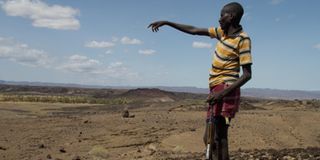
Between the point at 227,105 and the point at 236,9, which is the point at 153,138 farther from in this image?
the point at 236,9

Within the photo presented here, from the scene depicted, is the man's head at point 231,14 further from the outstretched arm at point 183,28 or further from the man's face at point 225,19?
the outstretched arm at point 183,28

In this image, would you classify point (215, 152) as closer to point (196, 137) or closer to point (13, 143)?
point (196, 137)

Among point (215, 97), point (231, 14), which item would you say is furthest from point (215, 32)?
point (215, 97)

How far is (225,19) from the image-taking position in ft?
17.4

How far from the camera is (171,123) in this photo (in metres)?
18.3

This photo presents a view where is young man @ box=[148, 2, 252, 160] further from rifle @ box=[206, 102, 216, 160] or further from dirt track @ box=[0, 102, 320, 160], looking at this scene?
dirt track @ box=[0, 102, 320, 160]

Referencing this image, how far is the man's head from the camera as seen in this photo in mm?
5253

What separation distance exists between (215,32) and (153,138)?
9.07 metres

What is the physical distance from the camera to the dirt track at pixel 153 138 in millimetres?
11414

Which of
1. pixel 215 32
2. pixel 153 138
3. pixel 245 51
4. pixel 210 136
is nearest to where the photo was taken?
pixel 245 51

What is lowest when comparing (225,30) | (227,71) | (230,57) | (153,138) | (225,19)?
(153,138)

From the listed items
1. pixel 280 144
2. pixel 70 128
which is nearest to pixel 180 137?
pixel 280 144

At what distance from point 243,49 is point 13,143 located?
11052mm

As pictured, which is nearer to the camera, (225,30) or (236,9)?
(236,9)
